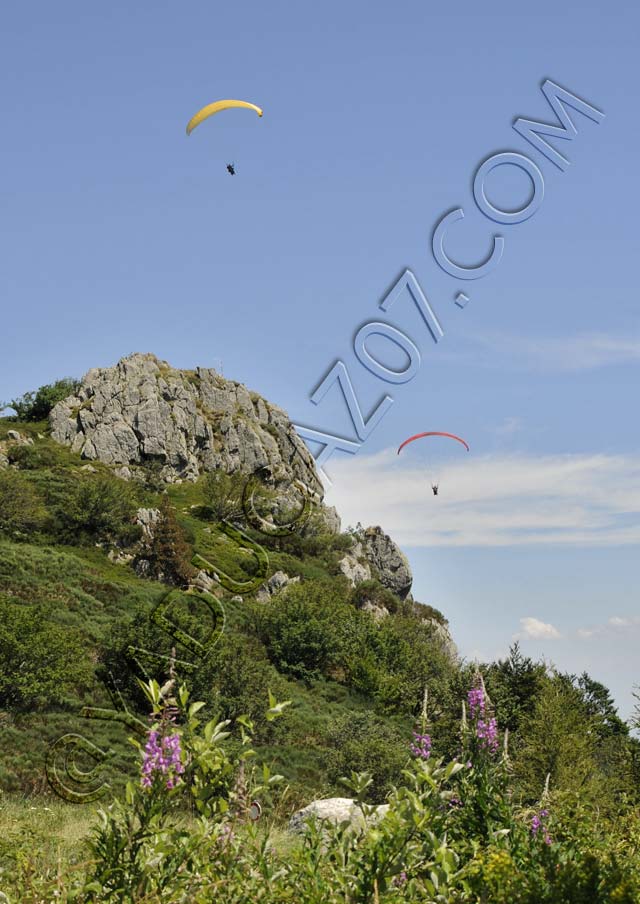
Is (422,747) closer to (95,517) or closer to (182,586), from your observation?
(182,586)

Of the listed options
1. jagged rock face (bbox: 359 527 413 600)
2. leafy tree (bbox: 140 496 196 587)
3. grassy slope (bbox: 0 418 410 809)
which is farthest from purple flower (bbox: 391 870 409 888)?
jagged rock face (bbox: 359 527 413 600)

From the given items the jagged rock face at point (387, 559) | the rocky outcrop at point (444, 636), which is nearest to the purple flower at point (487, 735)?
the rocky outcrop at point (444, 636)

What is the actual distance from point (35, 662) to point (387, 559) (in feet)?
242

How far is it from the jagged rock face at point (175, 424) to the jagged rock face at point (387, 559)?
31.0 feet

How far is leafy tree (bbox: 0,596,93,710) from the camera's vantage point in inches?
1242

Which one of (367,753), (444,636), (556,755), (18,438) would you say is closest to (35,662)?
(367,753)

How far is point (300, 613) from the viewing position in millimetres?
55406

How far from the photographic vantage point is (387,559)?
4060 inches

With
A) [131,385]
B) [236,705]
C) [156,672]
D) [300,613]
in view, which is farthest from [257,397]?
[156,672]

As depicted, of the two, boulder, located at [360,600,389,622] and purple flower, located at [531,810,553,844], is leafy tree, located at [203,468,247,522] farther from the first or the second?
purple flower, located at [531,810,553,844]

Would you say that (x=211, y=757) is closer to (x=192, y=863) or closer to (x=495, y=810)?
(x=192, y=863)

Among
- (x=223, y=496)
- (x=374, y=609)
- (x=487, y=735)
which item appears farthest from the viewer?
(x=223, y=496)

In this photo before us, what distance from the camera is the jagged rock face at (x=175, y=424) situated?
301ft

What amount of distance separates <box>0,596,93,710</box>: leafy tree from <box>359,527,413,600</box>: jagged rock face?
225 ft
